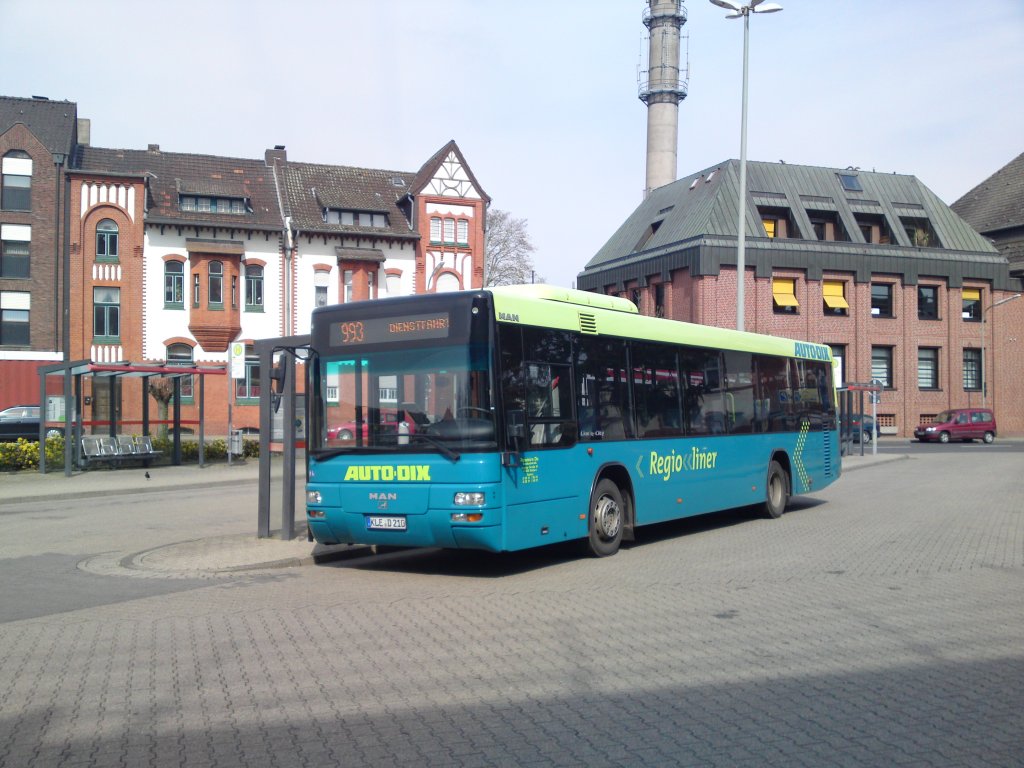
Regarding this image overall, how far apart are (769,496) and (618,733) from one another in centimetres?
1142

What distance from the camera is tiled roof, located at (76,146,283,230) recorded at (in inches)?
1843

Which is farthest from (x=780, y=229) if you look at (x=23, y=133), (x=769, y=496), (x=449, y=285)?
(x=769, y=496)

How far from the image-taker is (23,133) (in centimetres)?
4541

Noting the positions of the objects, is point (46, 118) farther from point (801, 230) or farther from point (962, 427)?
point (962, 427)

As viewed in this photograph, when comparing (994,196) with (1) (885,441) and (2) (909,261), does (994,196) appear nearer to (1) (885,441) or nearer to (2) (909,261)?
(2) (909,261)

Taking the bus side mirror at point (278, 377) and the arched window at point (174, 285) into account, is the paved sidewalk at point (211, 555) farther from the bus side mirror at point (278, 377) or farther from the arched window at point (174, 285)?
the arched window at point (174, 285)

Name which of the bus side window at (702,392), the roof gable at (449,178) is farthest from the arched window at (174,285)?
the bus side window at (702,392)

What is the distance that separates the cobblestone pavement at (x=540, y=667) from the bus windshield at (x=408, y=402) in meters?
1.43

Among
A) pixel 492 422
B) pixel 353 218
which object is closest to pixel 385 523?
pixel 492 422

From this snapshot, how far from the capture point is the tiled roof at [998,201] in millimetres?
62719

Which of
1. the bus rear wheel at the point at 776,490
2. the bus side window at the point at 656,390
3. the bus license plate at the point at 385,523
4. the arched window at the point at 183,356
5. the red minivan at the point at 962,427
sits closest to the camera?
the bus license plate at the point at 385,523

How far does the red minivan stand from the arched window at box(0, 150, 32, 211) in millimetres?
42390

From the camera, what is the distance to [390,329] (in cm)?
1057

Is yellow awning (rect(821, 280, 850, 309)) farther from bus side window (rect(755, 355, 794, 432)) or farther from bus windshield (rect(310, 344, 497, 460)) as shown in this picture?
bus windshield (rect(310, 344, 497, 460))
